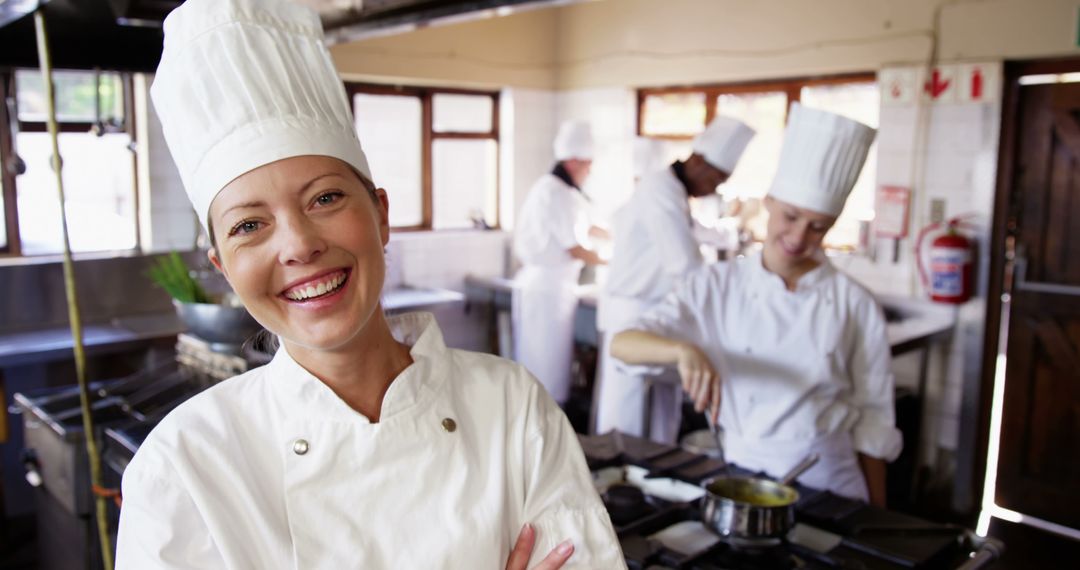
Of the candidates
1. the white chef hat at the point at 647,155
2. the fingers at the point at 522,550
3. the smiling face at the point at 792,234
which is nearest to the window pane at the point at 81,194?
the white chef hat at the point at 647,155

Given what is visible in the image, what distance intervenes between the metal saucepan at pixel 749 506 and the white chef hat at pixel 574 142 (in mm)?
3808

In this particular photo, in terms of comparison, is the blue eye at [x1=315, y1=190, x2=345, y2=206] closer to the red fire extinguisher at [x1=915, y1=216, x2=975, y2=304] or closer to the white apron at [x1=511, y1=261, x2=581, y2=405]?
the red fire extinguisher at [x1=915, y1=216, x2=975, y2=304]

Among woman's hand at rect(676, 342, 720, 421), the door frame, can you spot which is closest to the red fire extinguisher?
the door frame

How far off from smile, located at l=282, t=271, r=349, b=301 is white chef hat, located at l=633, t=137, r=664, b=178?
14.2 ft

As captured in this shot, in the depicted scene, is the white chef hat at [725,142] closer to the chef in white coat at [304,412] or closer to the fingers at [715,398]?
the fingers at [715,398]

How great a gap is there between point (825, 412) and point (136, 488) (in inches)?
71.3

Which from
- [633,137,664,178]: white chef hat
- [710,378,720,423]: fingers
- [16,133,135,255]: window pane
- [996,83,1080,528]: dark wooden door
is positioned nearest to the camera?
[710,378,720,423]: fingers

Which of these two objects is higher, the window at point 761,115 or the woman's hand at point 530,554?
the window at point 761,115

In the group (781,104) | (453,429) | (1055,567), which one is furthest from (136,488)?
(781,104)

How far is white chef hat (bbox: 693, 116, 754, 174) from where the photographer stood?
388cm

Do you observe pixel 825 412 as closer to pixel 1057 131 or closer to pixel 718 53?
pixel 1057 131

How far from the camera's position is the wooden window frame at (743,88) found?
4.96 metres

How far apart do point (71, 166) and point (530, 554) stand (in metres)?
4.53

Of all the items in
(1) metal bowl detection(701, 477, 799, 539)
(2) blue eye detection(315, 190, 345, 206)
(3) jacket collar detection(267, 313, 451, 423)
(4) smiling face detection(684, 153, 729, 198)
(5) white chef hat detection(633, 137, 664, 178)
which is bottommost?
(1) metal bowl detection(701, 477, 799, 539)
